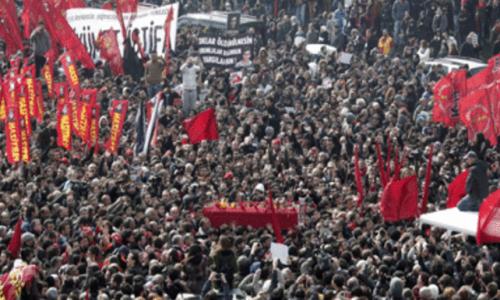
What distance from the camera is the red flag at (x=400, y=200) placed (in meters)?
26.7

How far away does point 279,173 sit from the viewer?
1227 inches

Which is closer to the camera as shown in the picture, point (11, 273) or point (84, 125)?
point (11, 273)

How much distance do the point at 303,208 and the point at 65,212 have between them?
11.6 ft

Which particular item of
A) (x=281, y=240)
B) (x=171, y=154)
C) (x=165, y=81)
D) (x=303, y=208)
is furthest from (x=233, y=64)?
(x=281, y=240)

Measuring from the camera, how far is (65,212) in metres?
26.8

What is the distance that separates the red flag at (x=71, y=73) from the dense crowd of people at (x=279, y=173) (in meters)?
0.77

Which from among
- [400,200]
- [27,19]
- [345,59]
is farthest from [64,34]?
[400,200]

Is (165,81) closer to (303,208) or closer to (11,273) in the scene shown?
(303,208)

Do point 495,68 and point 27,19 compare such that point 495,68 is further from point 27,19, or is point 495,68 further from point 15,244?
point 27,19

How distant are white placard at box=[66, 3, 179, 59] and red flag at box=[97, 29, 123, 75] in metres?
0.13

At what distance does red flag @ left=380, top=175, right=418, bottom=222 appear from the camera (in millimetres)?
26656

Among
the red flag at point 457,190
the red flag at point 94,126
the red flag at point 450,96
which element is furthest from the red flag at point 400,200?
the red flag at point 94,126

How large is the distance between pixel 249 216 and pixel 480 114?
5.55m

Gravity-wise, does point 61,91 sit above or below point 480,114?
below
